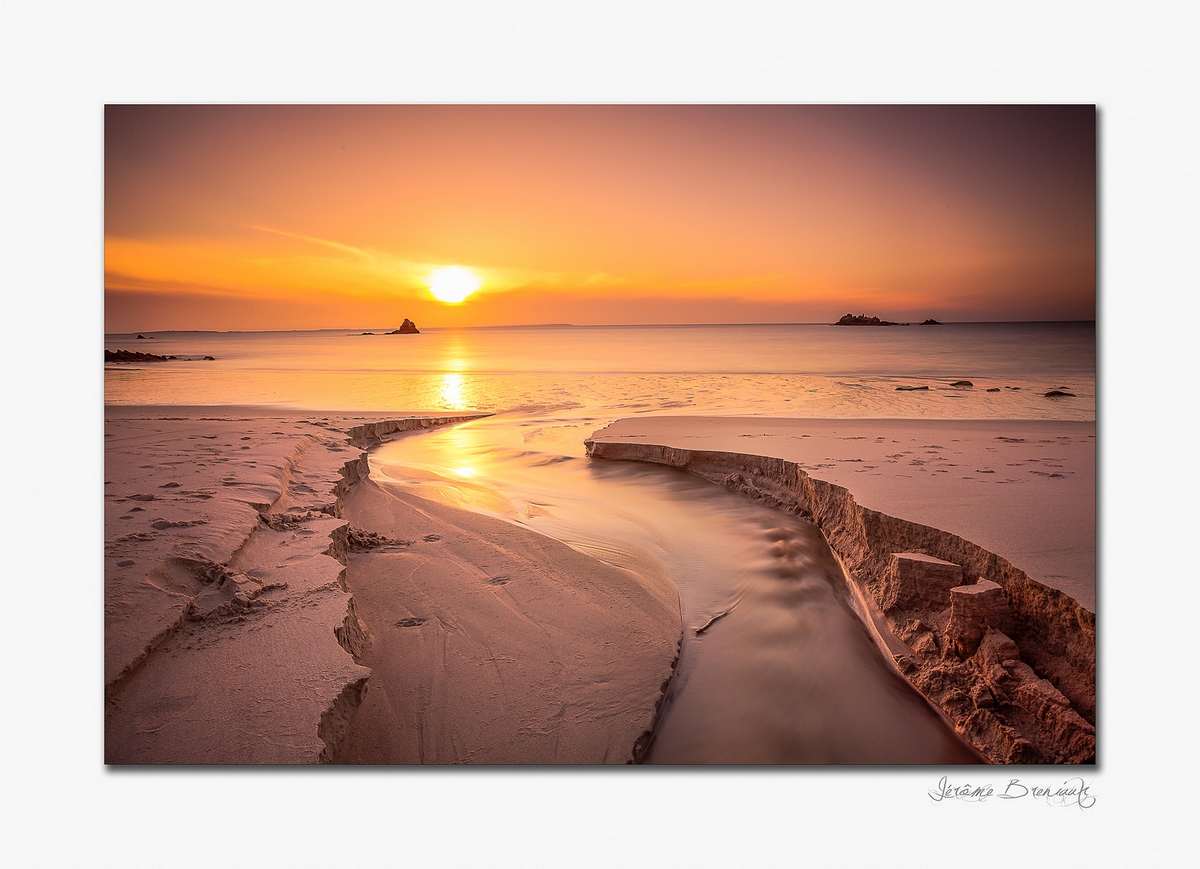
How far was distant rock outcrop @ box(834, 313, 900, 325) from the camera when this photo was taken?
15.2 feet

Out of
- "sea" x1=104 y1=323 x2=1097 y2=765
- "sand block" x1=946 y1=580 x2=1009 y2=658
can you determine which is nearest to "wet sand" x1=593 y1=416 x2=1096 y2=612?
"sand block" x1=946 y1=580 x2=1009 y2=658

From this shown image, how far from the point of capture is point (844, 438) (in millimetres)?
5391

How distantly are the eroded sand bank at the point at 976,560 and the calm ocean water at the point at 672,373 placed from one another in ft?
2.20

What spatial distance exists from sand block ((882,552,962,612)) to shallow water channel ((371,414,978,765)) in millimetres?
276

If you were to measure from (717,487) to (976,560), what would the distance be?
242cm

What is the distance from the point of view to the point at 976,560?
8.89ft
